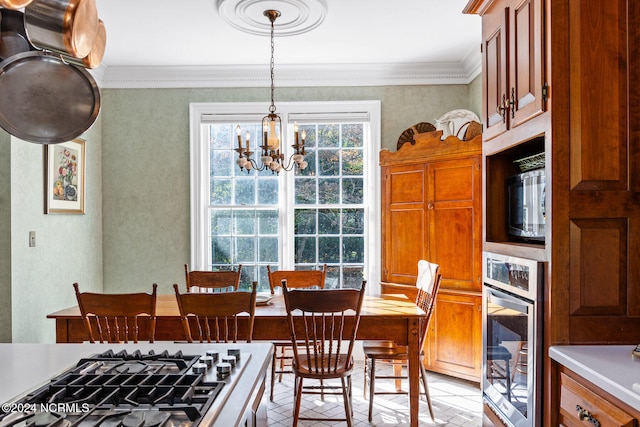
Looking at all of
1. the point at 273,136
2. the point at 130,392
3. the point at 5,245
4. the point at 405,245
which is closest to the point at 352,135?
the point at 405,245

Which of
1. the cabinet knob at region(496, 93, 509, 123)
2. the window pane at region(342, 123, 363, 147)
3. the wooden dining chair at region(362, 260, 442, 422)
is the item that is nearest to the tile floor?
the wooden dining chair at region(362, 260, 442, 422)

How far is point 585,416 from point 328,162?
10.8 ft

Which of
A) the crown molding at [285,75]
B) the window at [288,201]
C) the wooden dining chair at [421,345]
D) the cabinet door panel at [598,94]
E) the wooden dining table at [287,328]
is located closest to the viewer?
the cabinet door panel at [598,94]

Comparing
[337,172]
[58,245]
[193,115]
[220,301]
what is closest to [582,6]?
[220,301]

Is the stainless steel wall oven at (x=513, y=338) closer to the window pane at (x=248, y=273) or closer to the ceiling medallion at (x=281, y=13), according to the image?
the ceiling medallion at (x=281, y=13)

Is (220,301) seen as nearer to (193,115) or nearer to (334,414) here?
(334,414)

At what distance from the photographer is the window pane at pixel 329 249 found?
4.43 meters

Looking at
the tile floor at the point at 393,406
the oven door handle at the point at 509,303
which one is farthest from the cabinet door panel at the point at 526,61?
the tile floor at the point at 393,406

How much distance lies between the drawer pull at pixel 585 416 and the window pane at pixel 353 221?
3.03 meters

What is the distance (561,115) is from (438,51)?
2.52m

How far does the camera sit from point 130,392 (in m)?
1.09

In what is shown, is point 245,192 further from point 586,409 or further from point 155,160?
point 586,409

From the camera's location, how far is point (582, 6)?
63.5 inches

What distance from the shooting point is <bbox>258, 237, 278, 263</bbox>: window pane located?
14.5ft
